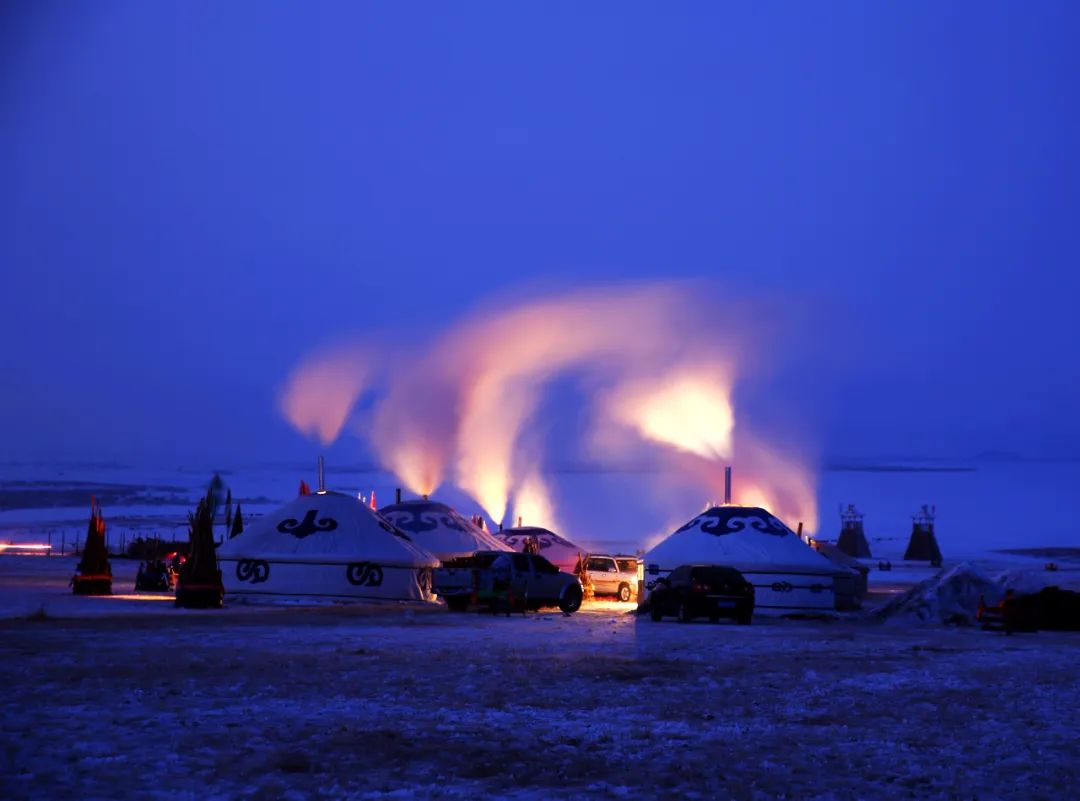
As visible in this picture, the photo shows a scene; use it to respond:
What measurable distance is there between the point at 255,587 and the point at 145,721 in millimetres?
21962

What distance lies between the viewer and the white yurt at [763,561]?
32406 millimetres

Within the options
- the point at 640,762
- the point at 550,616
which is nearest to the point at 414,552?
the point at 550,616

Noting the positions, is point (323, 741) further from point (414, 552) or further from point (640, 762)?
point (414, 552)

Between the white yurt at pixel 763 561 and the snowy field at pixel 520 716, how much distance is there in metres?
10.1

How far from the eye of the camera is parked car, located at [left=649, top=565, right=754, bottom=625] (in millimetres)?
27672

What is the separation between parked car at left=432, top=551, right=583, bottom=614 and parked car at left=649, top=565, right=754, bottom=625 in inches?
128

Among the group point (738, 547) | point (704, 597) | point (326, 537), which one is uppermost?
point (738, 547)

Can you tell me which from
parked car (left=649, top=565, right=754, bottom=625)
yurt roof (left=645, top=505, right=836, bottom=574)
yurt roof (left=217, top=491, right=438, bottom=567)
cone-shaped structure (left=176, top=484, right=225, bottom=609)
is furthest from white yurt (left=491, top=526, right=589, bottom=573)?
parked car (left=649, top=565, right=754, bottom=625)

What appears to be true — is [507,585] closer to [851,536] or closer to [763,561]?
[763,561]

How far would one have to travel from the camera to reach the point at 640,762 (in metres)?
10.3

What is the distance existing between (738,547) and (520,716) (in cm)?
2103

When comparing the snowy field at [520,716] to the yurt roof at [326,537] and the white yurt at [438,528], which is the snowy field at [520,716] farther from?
the white yurt at [438,528]

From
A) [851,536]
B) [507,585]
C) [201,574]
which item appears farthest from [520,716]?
[851,536]

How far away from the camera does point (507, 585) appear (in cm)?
2998
